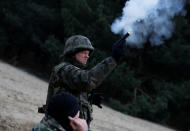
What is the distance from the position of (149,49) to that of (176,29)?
207 centimetres

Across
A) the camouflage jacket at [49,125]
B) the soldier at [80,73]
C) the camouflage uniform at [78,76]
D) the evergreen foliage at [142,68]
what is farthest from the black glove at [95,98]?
the evergreen foliage at [142,68]

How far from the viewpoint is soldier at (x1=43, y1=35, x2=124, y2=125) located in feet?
8.62

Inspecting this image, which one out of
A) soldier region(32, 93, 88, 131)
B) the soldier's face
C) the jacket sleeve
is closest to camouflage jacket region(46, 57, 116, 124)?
the jacket sleeve

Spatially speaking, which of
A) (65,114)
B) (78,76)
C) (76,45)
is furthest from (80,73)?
(65,114)

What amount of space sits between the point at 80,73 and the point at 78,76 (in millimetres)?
35

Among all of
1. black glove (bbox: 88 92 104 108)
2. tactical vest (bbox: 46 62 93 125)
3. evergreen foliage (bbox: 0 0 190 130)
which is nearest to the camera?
tactical vest (bbox: 46 62 93 125)

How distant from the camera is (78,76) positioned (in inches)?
103

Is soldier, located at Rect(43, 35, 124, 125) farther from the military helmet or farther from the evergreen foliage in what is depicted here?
the evergreen foliage

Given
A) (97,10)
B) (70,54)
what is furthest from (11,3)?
(70,54)

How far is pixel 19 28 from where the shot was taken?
72.4ft

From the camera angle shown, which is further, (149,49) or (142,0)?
(149,49)

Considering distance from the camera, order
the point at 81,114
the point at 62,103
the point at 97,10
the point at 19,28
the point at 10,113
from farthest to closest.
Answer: the point at 19,28
the point at 97,10
the point at 10,113
the point at 81,114
the point at 62,103

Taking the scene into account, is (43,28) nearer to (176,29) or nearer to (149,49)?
(149,49)

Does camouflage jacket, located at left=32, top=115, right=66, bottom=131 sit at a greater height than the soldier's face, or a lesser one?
lesser
